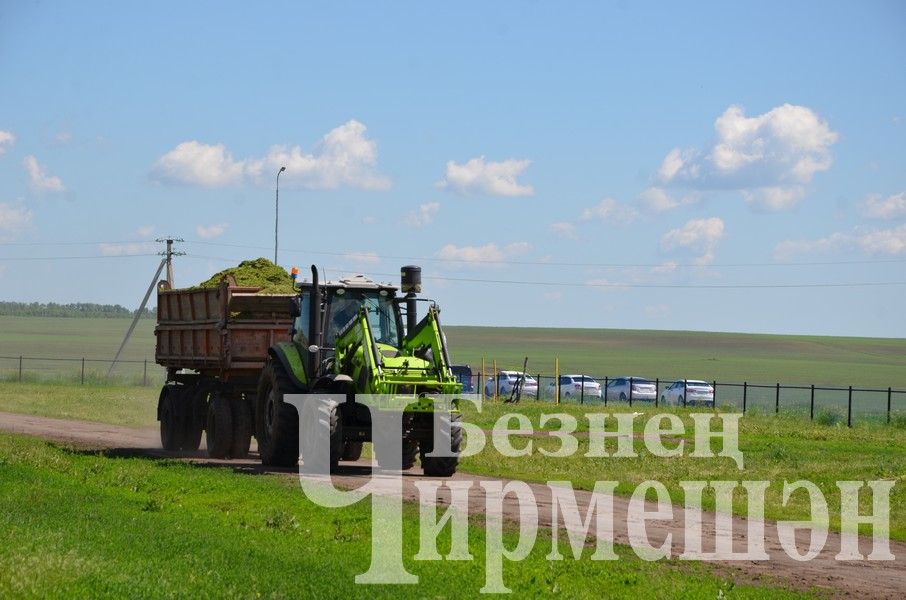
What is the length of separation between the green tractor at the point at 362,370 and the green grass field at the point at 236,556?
12.3 ft

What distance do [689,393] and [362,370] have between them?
43.0 metres

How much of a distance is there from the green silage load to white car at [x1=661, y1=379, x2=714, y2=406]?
3507 centimetres

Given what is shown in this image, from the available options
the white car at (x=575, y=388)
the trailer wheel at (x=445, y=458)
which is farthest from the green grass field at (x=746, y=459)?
the white car at (x=575, y=388)

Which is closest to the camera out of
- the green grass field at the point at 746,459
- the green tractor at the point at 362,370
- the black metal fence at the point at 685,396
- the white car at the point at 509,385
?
the green tractor at the point at 362,370

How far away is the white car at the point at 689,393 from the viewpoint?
201 feet

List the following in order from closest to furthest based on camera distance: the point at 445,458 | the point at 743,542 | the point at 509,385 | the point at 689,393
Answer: the point at 743,542, the point at 445,458, the point at 689,393, the point at 509,385

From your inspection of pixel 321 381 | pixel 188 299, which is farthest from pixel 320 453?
pixel 188 299

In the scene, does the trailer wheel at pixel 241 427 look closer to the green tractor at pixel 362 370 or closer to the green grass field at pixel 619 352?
the green tractor at pixel 362 370

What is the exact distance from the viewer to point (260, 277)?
90.3 feet

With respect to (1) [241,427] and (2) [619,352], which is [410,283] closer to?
(1) [241,427]

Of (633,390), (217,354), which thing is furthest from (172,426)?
(633,390)

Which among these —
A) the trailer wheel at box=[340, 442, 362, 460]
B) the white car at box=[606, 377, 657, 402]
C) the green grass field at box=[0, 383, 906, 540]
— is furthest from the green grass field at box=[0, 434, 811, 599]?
the white car at box=[606, 377, 657, 402]

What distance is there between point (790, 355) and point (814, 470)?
118 meters

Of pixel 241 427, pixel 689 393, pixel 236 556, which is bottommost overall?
pixel 689 393
